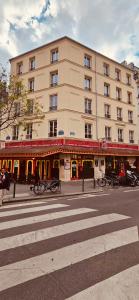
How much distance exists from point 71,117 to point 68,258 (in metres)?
18.7

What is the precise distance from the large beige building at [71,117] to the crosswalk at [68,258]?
518 inches

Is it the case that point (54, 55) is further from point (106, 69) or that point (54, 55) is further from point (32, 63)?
point (106, 69)

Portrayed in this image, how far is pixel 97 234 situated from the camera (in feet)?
16.9

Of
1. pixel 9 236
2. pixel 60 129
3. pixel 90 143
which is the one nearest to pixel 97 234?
pixel 9 236

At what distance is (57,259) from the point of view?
3.87 m

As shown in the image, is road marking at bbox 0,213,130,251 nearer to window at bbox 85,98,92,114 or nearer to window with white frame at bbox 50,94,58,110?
window with white frame at bbox 50,94,58,110

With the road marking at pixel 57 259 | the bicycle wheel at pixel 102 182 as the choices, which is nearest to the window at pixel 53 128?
the bicycle wheel at pixel 102 182

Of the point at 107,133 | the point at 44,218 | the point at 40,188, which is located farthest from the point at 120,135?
the point at 44,218

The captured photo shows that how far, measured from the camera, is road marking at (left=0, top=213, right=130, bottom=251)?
4.60 m

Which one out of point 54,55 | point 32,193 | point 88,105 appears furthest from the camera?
point 88,105

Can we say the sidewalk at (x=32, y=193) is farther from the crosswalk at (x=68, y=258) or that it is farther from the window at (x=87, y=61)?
the window at (x=87, y=61)

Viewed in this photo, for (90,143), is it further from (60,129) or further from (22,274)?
(22,274)

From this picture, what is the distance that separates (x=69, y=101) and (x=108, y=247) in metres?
18.9

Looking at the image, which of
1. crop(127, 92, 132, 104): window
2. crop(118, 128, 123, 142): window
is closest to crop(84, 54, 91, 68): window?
crop(127, 92, 132, 104): window
